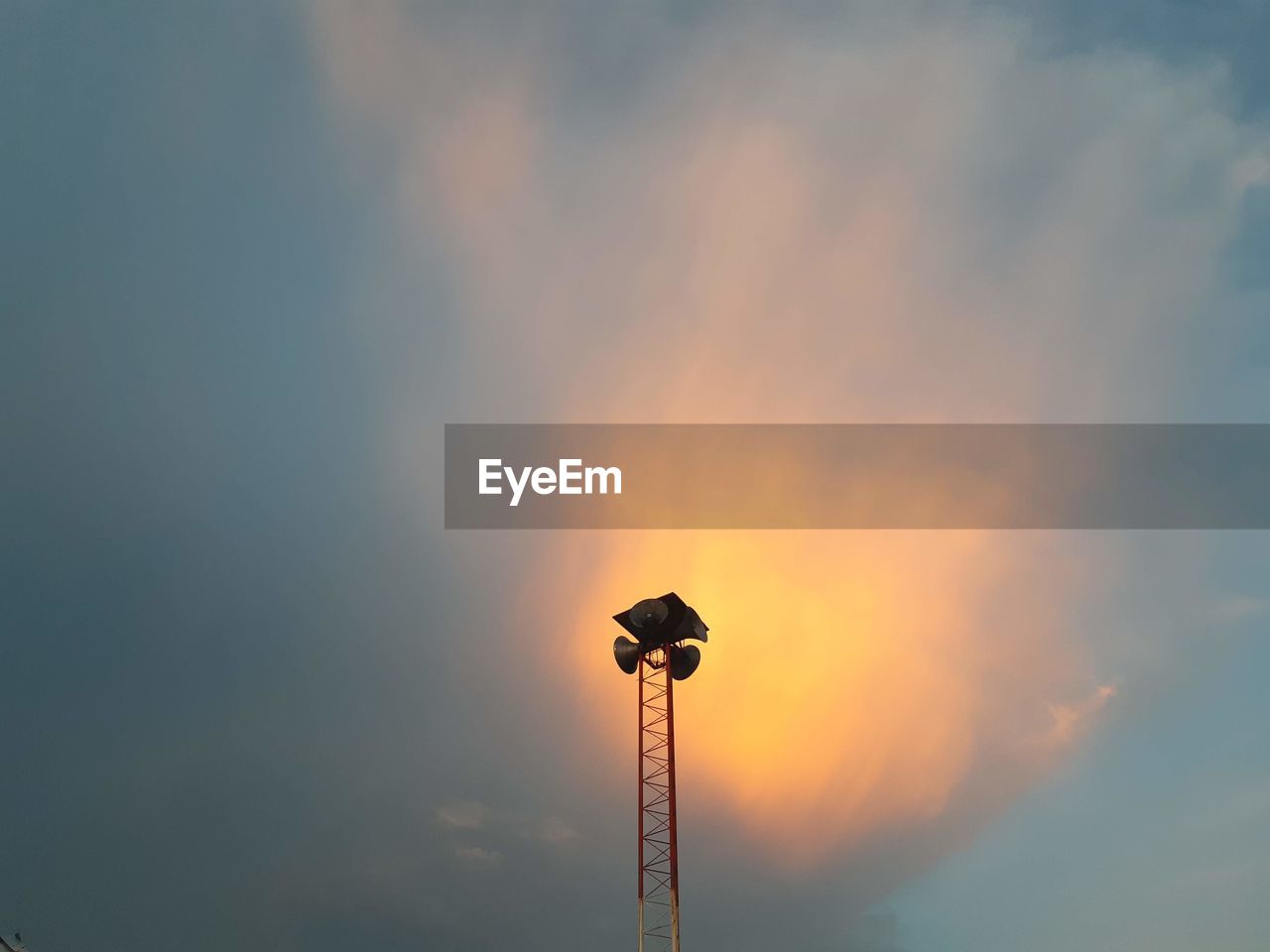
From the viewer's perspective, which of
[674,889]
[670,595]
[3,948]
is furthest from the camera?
[3,948]

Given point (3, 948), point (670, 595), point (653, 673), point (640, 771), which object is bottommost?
point (3, 948)

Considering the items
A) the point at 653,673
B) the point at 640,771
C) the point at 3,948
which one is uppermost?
the point at 653,673

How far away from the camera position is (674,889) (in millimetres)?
70438

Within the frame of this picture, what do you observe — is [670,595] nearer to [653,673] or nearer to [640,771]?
[653,673]

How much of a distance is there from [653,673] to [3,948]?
71738mm

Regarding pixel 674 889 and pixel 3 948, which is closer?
pixel 674 889

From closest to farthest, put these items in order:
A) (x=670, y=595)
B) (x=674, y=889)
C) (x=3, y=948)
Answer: (x=674, y=889)
(x=670, y=595)
(x=3, y=948)

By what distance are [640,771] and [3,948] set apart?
6797cm

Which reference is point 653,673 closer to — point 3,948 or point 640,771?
point 640,771

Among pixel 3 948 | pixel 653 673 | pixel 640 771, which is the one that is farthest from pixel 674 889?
pixel 3 948

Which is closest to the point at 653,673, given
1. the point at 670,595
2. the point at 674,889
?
the point at 670,595

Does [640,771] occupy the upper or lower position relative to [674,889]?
upper

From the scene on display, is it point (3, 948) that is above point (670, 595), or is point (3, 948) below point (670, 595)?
below

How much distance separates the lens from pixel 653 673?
83125 millimetres
